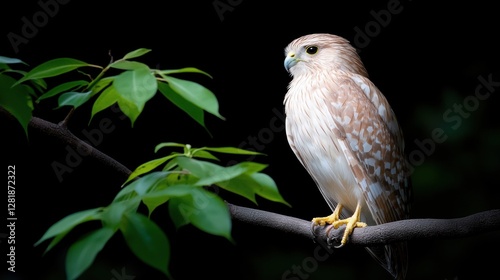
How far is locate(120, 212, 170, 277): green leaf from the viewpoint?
1332mm

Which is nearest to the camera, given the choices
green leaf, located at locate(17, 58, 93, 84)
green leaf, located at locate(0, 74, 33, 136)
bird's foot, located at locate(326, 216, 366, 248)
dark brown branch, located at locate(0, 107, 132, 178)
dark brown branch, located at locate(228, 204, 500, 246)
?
green leaf, located at locate(17, 58, 93, 84)

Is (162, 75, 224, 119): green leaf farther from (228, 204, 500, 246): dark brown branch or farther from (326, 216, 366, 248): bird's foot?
(326, 216, 366, 248): bird's foot

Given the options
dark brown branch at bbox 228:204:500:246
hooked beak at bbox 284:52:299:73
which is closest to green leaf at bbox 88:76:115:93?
dark brown branch at bbox 228:204:500:246

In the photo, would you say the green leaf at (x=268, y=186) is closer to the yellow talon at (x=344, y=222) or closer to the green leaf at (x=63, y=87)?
the green leaf at (x=63, y=87)

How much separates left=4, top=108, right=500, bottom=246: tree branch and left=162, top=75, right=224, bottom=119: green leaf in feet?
2.28

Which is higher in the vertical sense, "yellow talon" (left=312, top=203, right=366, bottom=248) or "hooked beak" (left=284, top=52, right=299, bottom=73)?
"hooked beak" (left=284, top=52, right=299, bottom=73)

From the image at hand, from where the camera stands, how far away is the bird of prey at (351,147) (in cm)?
267

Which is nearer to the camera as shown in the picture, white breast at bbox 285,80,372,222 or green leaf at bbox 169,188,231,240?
green leaf at bbox 169,188,231,240

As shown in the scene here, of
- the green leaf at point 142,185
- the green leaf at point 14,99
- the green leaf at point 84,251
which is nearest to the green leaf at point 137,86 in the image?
the green leaf at point 142,185

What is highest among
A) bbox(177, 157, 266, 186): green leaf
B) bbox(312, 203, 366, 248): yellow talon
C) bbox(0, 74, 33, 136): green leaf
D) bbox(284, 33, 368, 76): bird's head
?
bbox(0, 74, 33, 136): green leaf

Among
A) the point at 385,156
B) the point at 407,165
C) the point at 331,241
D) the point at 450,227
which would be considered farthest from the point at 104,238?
the point at 407,165

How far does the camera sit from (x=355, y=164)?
2648 mm

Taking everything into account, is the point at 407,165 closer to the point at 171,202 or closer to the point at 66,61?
the point at 171,202

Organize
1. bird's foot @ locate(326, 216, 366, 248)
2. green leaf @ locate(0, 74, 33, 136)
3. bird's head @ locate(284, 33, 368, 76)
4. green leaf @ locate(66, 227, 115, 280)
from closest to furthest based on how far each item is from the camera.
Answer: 1. green leaf @ locate(66, 227, 115, 280)
2. green leaf @ locate(0, 74, 33, 136)
3. bird's foot @ locate(326, 216, 366, 248)
4. bird's head @ locate(284, 33, 368, 76)
